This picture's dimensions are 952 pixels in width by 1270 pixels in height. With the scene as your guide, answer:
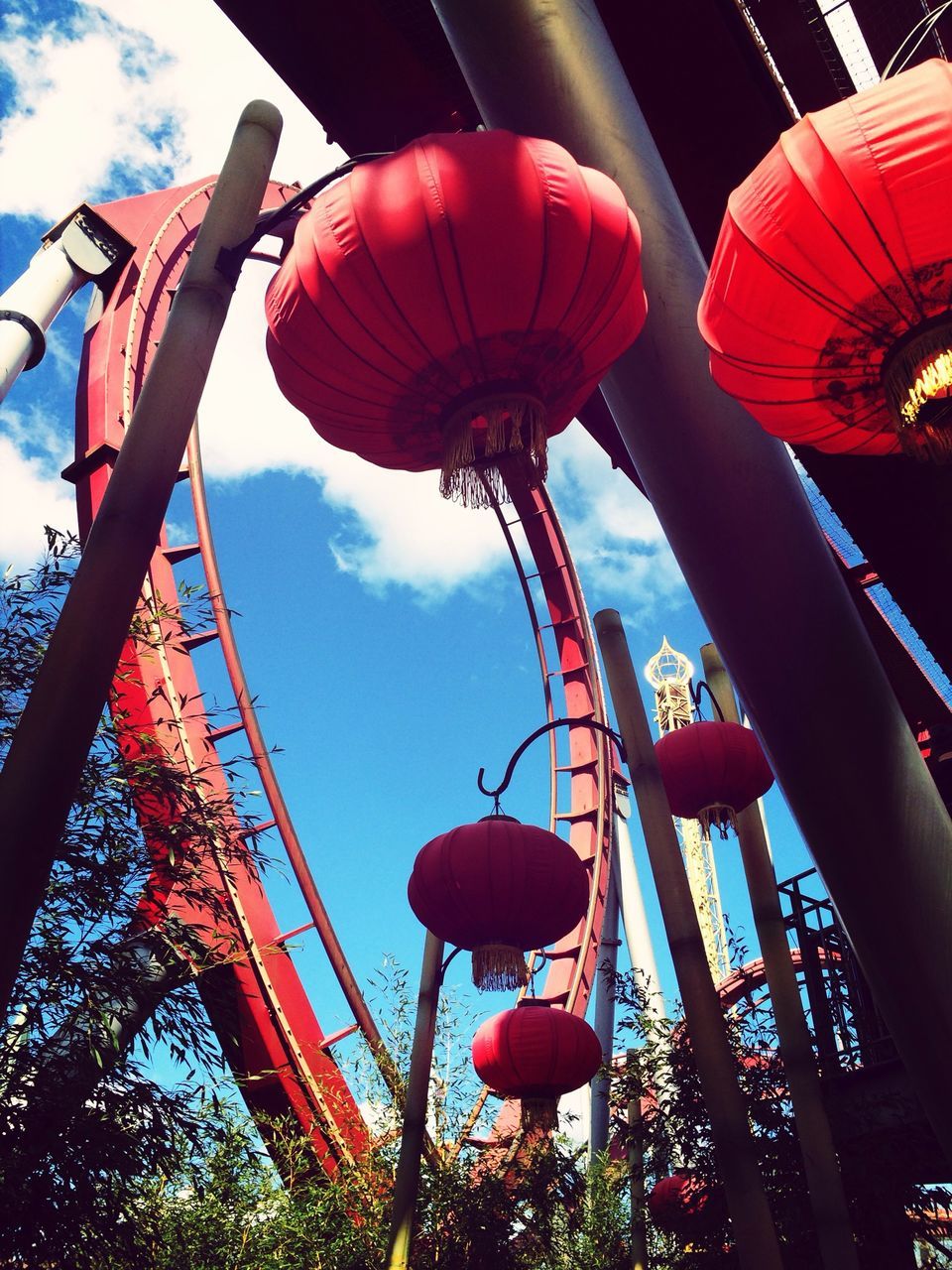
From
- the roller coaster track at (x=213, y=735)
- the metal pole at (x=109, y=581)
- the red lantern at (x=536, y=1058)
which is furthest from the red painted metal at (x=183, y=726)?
the metal pole at (x=109, y=581)

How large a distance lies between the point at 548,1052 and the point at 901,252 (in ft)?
11.8

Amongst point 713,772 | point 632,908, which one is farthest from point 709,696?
point 632,908

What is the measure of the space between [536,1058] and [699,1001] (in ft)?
5.10

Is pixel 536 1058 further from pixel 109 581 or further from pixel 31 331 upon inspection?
pixel 31 331

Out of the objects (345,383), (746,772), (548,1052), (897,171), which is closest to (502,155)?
(345,383)

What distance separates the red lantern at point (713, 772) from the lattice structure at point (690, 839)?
16544 millimetres

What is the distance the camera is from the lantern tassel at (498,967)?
365 centimetres

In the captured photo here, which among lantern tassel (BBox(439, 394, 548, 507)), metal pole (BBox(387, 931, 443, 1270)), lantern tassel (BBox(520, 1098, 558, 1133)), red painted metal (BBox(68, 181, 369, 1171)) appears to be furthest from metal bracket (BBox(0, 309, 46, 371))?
lantern tassel (BBox(520, 1098, 558, 1133))

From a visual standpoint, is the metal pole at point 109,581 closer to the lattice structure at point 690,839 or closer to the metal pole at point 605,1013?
the metal pole at point 605,1013

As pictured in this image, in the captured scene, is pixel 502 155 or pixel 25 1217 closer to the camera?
pixel 502 155

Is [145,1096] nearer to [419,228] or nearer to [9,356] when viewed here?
[419,228]

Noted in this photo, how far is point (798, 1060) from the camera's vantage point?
3.38m

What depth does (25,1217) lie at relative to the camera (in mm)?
2725

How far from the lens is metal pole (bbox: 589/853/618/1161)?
8.99 m
